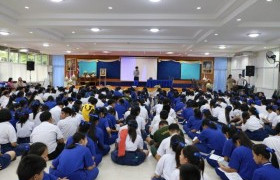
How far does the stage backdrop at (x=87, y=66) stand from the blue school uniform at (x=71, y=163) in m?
19.2

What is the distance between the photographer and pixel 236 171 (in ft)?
11.8

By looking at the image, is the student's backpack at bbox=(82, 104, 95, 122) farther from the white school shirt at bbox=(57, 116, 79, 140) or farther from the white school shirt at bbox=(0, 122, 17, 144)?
the white school shirt at bbox=(0, 122, 17, 144)

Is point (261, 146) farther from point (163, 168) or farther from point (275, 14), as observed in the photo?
point (275, 14)

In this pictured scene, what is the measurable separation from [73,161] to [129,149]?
4.99ft

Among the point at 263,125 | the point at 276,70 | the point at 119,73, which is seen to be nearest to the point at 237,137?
the point at 263,125

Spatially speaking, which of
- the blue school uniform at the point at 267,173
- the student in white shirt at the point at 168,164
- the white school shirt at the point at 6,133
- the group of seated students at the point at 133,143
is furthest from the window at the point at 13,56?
the blue school uniform at the point at 267,173

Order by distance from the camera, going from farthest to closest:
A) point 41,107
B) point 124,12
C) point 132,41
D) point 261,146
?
point 132,41
point 124,12
point 41,107
point 261,146

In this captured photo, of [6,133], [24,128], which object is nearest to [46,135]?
[6,133]

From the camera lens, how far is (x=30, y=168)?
7.11 ft

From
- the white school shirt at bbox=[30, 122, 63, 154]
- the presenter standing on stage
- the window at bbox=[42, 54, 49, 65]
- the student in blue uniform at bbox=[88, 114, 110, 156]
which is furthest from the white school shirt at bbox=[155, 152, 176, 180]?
the window at bbox=[42, 54, 49, 65]

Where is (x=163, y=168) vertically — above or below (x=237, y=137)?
below

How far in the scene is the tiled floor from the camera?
13.8 feet

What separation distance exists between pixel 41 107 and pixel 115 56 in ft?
54.3

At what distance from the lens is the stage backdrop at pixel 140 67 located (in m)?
21.3
